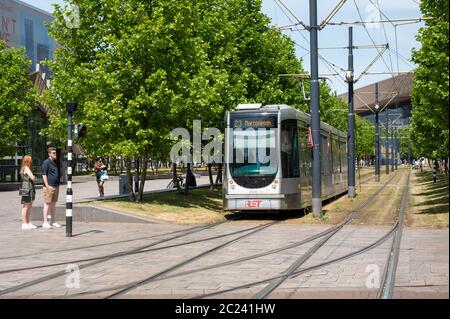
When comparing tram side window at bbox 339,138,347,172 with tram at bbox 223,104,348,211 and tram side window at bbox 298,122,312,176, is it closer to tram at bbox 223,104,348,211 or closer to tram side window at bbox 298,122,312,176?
tram side window at bbox 298,122,312,176

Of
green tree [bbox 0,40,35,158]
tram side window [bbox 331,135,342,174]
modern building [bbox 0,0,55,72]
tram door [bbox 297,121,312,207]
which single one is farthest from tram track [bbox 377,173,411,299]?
modern building [bbox 0,0,55,72]

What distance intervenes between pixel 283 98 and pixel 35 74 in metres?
26.8

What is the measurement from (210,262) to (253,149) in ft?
27.5

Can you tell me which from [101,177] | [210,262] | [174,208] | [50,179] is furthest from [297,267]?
[101,177]

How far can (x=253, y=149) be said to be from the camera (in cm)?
1825

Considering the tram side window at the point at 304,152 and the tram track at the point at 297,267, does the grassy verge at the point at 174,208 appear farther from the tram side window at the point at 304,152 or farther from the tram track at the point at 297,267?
the tram track at the point at 297,267

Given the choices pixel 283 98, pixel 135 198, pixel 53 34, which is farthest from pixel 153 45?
pixel 283 98

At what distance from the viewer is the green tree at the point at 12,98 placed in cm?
3628

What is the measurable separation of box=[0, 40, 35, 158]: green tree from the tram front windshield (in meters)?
21.8

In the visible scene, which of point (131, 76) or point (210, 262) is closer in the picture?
point (210, 262)

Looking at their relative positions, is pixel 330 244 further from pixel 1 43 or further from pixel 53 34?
pixel 1 43

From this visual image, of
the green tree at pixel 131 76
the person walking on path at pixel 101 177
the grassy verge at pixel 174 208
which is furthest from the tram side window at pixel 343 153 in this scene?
the person walking on path at pixel 101 177

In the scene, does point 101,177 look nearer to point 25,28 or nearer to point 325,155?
point 325,155

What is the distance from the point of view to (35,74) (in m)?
51.8
